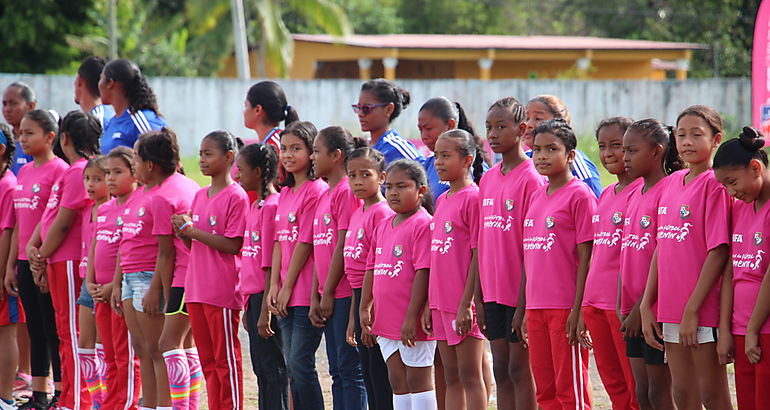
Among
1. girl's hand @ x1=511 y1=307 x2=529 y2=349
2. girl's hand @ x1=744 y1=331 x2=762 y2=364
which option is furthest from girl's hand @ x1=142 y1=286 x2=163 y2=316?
girl's hand @ x1=744 y1=331 x2=762 y2=364

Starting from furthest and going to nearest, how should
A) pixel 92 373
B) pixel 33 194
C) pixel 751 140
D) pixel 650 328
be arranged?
pixel 33 194
pixel 92 373
pixel 650 328
pixel 751 140

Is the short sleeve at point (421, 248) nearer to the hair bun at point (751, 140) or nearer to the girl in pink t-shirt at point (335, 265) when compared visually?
the girl in pink t-shirt at point (335, 265)

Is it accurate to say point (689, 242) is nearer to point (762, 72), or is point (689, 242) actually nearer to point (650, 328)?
point (650, 328)

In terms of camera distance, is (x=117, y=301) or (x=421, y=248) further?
(x=117, y=301)

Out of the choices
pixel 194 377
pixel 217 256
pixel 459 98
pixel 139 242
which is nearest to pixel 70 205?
pixel 139 242

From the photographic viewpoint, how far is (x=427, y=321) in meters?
5.52

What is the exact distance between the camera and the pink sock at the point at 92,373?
6.92 m

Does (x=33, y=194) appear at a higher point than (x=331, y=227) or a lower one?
higher

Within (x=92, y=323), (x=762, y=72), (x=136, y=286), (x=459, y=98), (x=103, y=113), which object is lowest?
(x=92, y=323)

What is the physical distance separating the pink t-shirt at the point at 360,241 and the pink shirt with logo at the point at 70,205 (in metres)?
2.34

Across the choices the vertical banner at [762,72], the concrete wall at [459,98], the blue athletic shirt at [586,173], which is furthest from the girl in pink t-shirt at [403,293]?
the concrete wall at [459,98]

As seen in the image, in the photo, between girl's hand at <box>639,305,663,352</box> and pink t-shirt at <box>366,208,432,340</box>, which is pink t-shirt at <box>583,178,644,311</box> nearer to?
girl's hand at <box>639,305,663,352</box>

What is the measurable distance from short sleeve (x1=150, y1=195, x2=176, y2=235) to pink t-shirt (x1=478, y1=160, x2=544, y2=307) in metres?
2.09

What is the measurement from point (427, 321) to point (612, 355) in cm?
98
